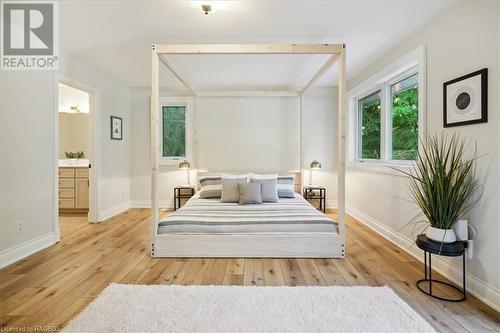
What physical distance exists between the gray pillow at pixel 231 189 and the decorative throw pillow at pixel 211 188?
317mm

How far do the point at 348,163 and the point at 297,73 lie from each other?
6.14 ft

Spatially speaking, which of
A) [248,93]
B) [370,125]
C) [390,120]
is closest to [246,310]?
[390,120]

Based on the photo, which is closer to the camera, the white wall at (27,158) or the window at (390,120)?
the white wall at (27,158)

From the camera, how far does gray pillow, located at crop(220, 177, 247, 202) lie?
3.92 meters

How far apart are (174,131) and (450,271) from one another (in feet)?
15.7

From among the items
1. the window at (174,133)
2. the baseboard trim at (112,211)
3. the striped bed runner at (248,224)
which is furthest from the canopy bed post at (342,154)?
the baseboard trim at (112,211)

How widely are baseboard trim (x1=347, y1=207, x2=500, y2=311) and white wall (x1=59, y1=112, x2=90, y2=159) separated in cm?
561

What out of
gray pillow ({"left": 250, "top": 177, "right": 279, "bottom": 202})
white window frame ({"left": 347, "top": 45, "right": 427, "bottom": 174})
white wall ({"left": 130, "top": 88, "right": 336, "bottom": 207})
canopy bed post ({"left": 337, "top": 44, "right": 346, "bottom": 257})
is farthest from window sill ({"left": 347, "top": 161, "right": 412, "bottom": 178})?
gray pillow ({"left": 250, "top": 177, "right": 279, "bottom": 202})

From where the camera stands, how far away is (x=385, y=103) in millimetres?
3871

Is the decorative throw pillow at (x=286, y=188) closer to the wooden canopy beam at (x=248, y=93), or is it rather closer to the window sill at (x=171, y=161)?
the wooden canopy beam at (x=248, y=93)

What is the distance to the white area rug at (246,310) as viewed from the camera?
1.74 m

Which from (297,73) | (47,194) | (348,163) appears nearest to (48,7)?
(47,194)

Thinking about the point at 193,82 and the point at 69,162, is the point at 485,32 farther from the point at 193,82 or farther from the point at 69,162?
the point at 69,162

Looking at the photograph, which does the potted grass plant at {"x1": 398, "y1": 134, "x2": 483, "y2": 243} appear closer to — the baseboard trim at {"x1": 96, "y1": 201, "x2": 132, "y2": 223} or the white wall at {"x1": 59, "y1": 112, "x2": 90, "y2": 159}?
the baseboard trim at {"x1": 96, "y1": 201, "x2": 132, "y2": 223}
